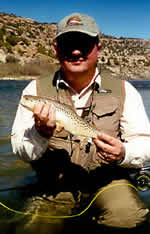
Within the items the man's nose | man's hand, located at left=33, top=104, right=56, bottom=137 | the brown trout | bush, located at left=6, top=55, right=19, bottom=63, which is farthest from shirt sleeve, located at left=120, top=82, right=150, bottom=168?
bush, located at left=6, top=55, right=19, bottom=63

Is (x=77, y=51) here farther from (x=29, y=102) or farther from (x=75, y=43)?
(x=29, y=102)

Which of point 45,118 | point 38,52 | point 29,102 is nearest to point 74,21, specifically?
point 29,102

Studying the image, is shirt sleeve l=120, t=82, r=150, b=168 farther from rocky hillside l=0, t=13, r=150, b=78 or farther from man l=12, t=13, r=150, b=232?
rocky hillside l=0, t=13, r=150, b=78

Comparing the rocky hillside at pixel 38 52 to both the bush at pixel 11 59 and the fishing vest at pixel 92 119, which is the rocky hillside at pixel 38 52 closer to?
the bush at pixel 11 59

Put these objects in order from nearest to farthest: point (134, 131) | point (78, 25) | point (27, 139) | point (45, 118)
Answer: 1. point (45, 118)
2. point (27, 139)
3. point (78, 25)
4. point (134, 131)

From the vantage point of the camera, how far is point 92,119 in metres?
3.10

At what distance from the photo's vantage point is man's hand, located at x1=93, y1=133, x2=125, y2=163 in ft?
8.16

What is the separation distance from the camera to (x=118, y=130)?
3199 mm

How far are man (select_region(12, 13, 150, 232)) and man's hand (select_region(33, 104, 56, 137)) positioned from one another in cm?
12

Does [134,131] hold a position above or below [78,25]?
below

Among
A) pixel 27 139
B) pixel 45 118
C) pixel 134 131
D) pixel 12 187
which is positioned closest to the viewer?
pixel 45 118

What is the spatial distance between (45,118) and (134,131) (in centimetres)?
114

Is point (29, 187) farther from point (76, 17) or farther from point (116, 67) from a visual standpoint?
point (116, 67)

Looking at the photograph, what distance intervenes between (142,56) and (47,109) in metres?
64.1
